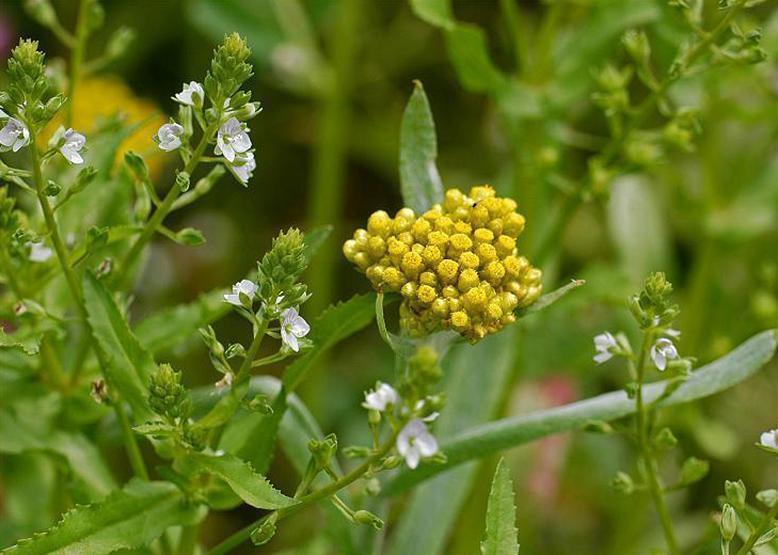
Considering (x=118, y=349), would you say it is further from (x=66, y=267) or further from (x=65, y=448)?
(x=65, y=448)

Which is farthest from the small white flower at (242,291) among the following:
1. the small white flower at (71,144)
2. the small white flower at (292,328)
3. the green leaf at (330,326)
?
the small white flower at (71,144)

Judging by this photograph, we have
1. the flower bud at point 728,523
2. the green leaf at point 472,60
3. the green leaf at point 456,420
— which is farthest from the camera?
the green leaf at point 472,60

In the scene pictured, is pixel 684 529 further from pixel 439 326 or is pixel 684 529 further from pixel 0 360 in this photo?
pixel 0 360

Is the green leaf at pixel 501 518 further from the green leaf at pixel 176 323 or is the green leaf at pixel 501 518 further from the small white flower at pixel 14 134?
the small white flower at pixel 14 134

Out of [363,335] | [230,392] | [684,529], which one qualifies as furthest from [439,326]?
[363,335]

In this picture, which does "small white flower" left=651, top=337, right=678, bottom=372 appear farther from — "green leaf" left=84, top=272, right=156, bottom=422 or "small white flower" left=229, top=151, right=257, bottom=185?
"green leaf" left=84, top=272, right=156, bottom=422

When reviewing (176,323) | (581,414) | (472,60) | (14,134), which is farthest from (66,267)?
(472,60)
